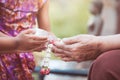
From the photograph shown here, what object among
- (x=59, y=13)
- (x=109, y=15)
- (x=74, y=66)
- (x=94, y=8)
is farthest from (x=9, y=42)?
(x=59, y=13)

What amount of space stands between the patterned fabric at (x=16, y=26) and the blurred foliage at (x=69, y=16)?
230 cm

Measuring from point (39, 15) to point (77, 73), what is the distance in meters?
0.53

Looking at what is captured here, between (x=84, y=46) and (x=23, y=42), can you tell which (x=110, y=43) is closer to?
(x=84, y=46)

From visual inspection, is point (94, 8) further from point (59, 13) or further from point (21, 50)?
point (21, 50)

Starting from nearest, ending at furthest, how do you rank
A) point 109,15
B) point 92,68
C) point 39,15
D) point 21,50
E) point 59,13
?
1. point 92,68
2. point 21,50
3. point 39,15
4. point 109,15
5. point 59,13

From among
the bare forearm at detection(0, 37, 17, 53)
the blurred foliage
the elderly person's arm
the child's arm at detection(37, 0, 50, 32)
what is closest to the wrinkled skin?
the elderly person's arm

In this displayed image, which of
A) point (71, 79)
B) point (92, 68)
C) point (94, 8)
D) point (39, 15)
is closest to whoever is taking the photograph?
point (92, 68)

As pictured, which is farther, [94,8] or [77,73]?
[94,8]

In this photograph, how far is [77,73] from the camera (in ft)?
6.41

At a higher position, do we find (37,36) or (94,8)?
(37,36)

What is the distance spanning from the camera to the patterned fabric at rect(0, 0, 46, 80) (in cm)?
139

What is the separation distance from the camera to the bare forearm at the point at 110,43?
121 centimetres

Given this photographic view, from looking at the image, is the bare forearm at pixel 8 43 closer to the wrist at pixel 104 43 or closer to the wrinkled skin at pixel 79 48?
the wrinkled skin at pixel 79 48

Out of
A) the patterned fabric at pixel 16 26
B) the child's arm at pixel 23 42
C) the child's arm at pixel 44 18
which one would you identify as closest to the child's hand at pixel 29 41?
the child's arm at pixel 23 42
